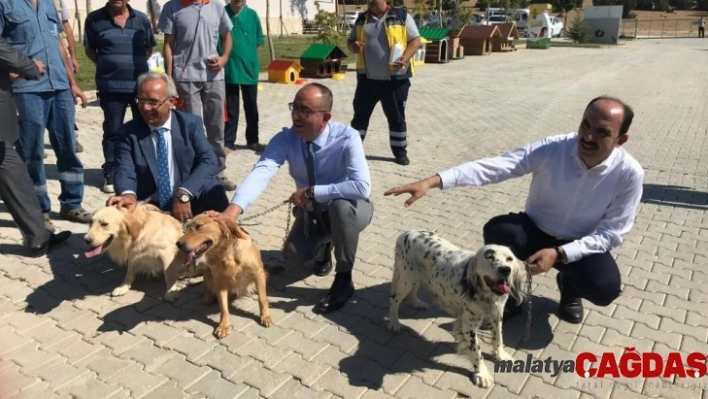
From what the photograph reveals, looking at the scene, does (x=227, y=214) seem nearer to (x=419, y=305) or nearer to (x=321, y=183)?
(x=321, y=183)

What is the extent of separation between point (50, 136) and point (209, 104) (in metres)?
1.83

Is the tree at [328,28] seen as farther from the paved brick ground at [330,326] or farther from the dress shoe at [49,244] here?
the dress shoe at [49,244]

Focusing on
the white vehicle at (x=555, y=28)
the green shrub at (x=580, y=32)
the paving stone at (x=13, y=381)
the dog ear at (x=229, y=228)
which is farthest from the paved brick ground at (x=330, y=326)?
the white vehicle at (x=555, y=28)

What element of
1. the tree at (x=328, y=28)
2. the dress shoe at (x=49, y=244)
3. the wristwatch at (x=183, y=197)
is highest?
the tree at (x=328, y=28)

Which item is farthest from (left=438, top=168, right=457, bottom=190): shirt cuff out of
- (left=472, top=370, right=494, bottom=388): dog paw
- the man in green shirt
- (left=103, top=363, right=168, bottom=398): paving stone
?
the man in green shirt

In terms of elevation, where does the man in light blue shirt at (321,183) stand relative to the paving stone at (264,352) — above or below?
above

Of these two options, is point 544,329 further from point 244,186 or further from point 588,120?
point 244,186

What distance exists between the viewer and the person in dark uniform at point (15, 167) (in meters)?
4.17

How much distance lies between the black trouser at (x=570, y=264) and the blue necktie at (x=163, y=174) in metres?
2.51

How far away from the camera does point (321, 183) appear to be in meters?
3.90

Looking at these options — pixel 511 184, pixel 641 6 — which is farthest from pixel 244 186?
pixel 641 6

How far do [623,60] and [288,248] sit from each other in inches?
→ 1033

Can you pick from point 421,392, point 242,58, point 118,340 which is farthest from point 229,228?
point 242,58

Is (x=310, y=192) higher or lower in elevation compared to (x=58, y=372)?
higher
